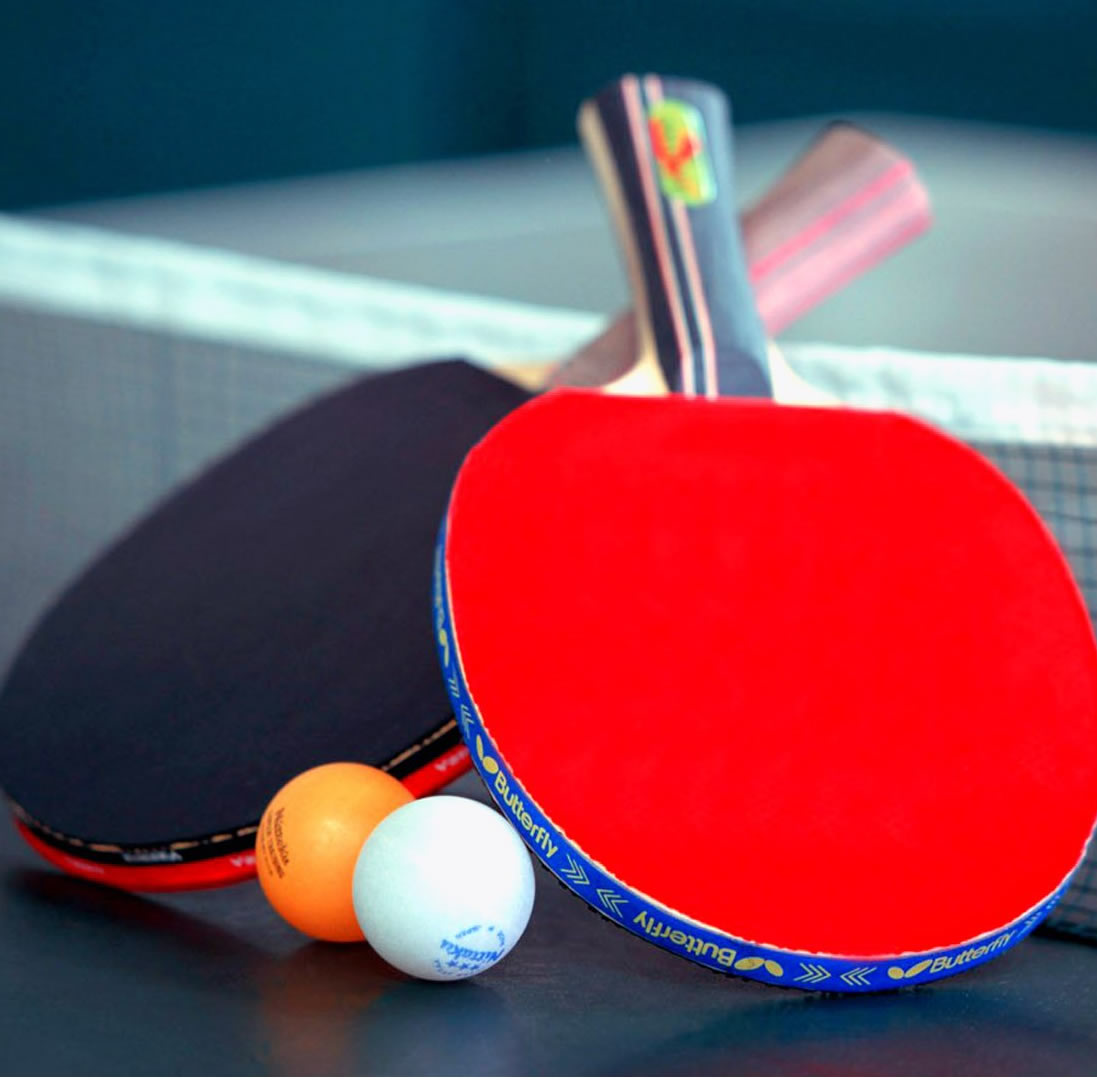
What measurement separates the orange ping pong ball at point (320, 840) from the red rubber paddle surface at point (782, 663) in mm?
138

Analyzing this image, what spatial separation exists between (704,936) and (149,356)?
146 centimetres

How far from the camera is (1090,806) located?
49.2 inches

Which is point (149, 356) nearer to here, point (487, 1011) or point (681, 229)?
point (681, 229)

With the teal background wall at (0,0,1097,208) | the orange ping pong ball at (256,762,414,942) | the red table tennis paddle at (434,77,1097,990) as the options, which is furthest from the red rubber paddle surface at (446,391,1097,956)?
the teal background wall at (0,0,1097,208)

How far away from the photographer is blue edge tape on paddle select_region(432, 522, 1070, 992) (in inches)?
44.3

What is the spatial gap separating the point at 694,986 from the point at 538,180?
5670 millimetres

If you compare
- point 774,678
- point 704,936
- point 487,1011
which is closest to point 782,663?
point 774,678

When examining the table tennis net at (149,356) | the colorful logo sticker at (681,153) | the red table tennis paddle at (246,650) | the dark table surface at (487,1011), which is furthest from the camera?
the table tennis net at (149,356)

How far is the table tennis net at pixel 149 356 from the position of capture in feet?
6.96

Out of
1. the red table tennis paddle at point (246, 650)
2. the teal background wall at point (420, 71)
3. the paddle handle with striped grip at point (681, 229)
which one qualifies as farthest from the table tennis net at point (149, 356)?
the teal background wall at point (420, 71)

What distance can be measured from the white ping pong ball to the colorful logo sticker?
899 mm

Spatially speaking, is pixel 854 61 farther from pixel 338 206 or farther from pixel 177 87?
pixel 177 87

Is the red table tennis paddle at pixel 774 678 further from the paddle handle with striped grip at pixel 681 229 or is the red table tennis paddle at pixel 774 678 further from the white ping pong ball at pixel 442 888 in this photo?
the paddle handle with striped grip at pixel 681 229

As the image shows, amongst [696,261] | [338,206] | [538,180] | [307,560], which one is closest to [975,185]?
[538,180]
